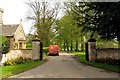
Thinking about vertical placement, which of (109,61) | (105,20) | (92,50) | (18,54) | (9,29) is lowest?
(109,61)

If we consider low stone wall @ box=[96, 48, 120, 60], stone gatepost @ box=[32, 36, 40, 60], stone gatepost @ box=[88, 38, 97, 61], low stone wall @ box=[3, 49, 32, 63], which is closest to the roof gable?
low stone wall @ box=[3, 49, 32, 63]

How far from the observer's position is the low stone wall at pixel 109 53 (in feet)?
73.8

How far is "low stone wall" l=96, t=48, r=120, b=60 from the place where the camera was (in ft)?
73.8

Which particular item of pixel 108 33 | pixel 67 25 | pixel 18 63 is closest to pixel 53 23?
pixel 67 25

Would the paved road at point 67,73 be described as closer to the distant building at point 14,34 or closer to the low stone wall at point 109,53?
the low stone wall at point 109,53

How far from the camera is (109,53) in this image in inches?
935

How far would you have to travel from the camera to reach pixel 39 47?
26984mm

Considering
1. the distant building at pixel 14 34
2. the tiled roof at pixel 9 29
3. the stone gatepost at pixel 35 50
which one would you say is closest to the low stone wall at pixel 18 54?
the stone gatepost at pixel 35 50

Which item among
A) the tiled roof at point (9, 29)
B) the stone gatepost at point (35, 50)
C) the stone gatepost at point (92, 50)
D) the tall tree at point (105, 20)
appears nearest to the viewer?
the tall tree at point (105, 20)

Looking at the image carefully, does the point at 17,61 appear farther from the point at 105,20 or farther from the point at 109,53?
the point at 105,20

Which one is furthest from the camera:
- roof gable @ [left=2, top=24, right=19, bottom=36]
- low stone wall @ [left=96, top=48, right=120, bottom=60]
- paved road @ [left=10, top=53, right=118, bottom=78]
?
roof gable @ [left=2, top=24, right=19, bottom=36]

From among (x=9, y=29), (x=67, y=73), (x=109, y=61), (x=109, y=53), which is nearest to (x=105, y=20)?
(x=67, y=73)

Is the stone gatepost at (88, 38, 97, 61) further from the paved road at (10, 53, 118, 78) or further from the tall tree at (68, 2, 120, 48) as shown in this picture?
the paved road at (10, 53, 118, 78)

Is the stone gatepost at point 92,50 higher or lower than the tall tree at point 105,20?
lower
